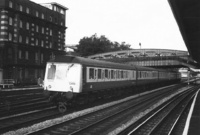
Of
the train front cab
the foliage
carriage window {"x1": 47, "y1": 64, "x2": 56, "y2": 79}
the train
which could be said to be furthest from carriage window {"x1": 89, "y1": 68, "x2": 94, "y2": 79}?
the foliage

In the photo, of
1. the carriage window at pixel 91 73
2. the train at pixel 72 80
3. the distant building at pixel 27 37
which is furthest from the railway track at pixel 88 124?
the distant building at pixel 27 37

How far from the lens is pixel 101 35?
308 ft

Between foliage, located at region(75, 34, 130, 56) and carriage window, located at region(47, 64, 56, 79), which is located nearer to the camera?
carriage window, located at region(47, 64, 56, 79)

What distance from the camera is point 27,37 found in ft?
165

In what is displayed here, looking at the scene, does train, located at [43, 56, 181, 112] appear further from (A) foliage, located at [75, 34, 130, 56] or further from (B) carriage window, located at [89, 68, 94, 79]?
(A) foliage, located at [75, 34, 130, 56]

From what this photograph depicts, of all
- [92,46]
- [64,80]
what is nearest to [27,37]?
[92,46]

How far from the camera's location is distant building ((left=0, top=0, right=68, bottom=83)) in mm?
44781

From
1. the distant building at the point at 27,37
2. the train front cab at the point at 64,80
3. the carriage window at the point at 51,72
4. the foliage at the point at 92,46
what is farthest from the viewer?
the foliage at the point at 92,46

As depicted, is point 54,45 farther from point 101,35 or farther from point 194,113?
point 194,113

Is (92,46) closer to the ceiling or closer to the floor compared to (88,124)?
closer to the ceiling

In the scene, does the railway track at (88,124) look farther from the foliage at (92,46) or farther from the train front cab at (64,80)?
the foliage at (92,46)

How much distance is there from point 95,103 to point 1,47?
96.1ft

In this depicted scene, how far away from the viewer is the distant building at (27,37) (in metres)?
44.8

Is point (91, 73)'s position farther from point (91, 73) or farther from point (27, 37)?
point (27, 37)
